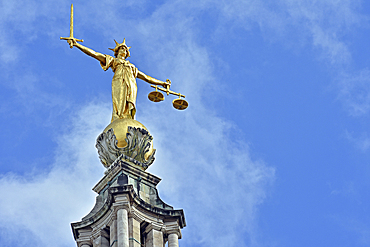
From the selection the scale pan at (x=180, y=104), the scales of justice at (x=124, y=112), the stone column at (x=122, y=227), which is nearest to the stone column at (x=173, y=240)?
the stone column at (x=122, y=227)

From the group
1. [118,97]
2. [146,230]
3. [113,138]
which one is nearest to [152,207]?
[146,230]

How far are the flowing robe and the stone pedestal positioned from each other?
385cm

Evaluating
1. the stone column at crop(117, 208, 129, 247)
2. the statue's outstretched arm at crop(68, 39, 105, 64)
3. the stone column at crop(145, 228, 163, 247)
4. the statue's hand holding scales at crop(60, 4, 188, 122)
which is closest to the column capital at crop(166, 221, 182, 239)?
the stone column at crop(145, 228, 163, 247)

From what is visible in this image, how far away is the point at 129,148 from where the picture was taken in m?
38.8

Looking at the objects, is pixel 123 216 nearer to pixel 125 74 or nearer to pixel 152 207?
pixel 152 207

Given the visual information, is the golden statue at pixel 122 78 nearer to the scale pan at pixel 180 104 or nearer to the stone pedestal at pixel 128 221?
the scale pan at pixel 180 104

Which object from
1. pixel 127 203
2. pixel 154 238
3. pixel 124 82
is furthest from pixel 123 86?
pixel 154 238

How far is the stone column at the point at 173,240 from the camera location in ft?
119

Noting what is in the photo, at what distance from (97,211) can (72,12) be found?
408 inches

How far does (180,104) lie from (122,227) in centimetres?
887

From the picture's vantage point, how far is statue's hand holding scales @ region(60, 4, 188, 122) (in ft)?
134

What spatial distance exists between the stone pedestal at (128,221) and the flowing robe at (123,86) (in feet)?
12.6

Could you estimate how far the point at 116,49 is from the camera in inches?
1708

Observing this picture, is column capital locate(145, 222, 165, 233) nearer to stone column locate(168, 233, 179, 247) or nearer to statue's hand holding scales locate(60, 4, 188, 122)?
stone column locate(168, 233, 179, 247)
